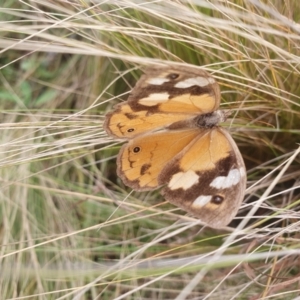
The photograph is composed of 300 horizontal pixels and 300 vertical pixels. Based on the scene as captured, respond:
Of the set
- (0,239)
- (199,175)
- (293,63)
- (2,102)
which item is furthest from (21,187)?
(293,63)

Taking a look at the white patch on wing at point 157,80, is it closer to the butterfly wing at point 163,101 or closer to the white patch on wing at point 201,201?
the butterfly wing at point 163,101

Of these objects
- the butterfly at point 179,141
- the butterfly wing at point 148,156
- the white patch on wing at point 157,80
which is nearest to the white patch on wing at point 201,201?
the butterfly at point 179,141

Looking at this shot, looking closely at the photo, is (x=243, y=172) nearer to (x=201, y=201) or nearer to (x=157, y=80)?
(x=201, y=201)

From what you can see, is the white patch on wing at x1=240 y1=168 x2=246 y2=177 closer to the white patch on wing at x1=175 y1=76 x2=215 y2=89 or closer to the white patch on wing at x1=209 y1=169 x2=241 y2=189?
the white patch on wing at x1=209 y1=169 x2=241 y2=189

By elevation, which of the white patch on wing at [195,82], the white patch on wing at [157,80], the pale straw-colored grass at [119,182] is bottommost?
the pale straw-colored grass at [119,182]

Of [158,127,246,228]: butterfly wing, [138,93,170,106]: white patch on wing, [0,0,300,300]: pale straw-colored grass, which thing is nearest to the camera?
[158,127,246,228]: butterfly wing

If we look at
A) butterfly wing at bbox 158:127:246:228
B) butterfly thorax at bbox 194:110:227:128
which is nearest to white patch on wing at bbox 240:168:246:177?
butterfly wing at bbox 158:127:246:228
